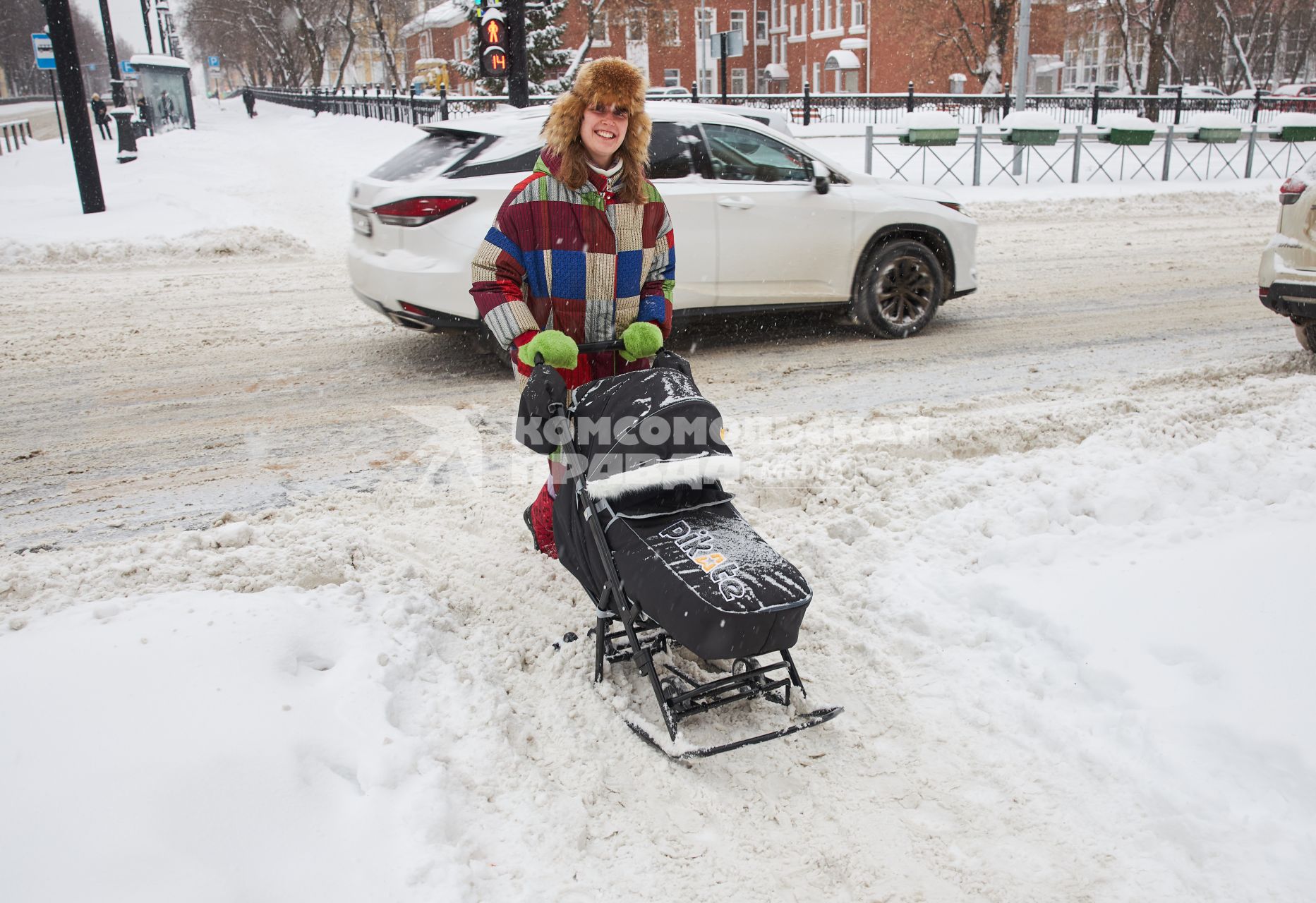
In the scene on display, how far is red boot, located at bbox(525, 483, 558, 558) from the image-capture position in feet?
12.4

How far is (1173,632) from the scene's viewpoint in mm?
3172

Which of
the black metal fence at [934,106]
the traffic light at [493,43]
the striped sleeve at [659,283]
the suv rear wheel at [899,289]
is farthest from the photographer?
the black metal fence at [934,106]

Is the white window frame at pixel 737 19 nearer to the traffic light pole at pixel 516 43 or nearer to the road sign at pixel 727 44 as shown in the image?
the road sign at pixel 727 44

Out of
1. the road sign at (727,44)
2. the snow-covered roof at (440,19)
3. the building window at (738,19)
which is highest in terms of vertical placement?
the snow-covered roof at (440,19)

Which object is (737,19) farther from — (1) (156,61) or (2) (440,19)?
(1) (156,61)

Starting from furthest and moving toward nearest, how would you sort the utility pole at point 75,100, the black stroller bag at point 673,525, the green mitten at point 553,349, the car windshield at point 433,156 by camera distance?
the utility pole at point 75,100 < the car windshield at point 433,156 < the green mitten at point 553,349 < the black stroller bag at point 673,525

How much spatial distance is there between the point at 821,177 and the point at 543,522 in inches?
163

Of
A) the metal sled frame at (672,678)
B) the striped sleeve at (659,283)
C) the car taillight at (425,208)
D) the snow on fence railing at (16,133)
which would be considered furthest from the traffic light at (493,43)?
the snow on fence railing at (16,133)

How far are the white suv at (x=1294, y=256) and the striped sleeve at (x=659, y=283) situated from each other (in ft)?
15.2

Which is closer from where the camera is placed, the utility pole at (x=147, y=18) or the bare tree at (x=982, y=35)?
the bare tree at (x=982, y=35)

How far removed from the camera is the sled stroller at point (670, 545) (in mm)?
2617

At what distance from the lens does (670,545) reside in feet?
9.09

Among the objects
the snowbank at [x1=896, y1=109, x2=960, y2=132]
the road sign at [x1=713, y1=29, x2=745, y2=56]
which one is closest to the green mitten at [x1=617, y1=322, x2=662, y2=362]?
the snowbank at [x1=896, y1=109, x2=960, y2=132]

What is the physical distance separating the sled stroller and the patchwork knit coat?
0.36 m
